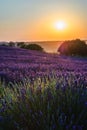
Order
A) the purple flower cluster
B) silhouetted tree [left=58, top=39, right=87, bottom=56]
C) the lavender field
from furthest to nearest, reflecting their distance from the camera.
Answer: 1. silhouetted tree [left=58, top=39, right=87, bottom=56]
2. the purple flower cluster
3. the lavender field

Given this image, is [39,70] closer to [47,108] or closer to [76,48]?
[47,108]

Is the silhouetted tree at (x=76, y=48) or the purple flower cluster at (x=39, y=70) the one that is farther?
the silhouetted tree at (x=76, y=48)

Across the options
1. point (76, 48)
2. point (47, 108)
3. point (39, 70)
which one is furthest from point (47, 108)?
point (76, 48)

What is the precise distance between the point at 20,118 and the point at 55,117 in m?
0.40

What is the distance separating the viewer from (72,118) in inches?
152

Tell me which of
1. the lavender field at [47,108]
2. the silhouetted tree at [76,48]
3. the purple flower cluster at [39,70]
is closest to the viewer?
the lavender field at [47,108]

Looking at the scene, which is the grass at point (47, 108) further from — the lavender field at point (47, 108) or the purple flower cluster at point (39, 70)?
the purple flower cluster at point (39, 70)

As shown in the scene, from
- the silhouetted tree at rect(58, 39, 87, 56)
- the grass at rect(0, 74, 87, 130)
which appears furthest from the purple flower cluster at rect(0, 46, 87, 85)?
the silhouetted tree at rect(58, 39, 87, 56)

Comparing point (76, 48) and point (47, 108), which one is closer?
point (47, 108)

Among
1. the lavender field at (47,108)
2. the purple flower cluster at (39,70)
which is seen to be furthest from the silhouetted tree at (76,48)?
the lavender field at (47,108)

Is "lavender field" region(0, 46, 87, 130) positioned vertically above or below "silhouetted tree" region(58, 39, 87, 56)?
above

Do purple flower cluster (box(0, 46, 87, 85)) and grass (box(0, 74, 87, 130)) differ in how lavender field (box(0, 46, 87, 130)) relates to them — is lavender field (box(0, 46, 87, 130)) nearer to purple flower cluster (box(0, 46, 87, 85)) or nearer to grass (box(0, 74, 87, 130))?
grass (box(0, 74, 87, 130))

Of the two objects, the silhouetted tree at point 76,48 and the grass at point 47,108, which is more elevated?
the grass at point 47,108

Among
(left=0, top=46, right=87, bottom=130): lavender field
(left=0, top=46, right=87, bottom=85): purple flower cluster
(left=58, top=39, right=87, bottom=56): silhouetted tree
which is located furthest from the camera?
(left=58, top=39, right=87, bottom=56): silhouetted tree
